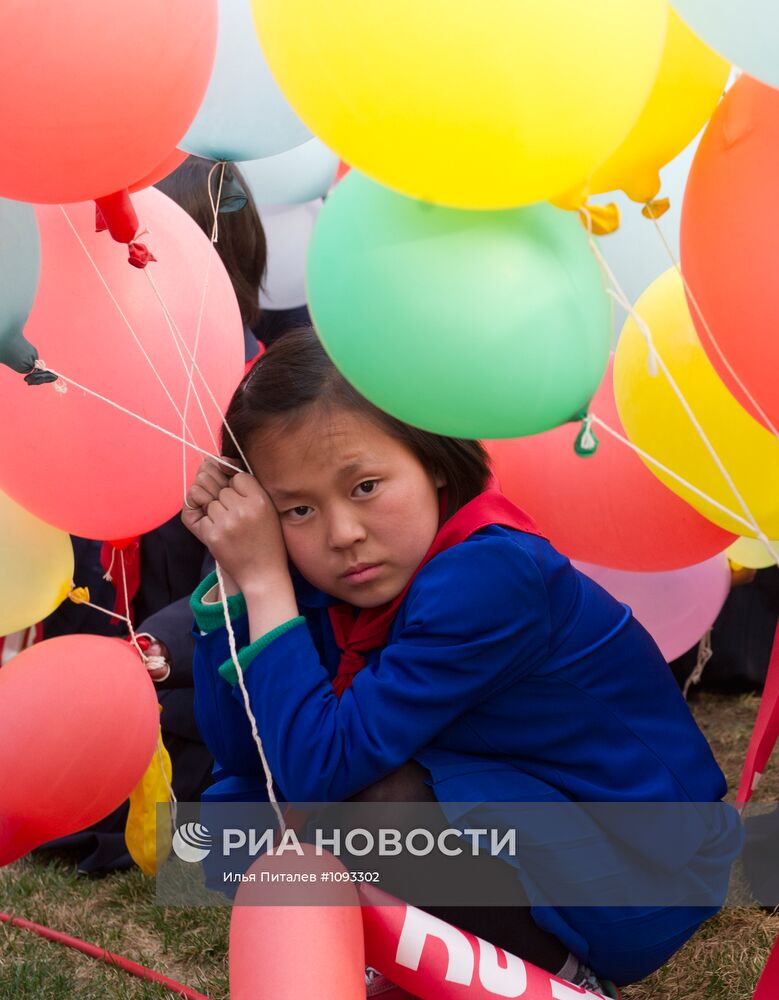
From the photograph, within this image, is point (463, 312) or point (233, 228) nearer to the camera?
point (463, 312)

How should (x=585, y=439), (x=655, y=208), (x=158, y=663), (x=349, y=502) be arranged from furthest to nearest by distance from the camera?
1. (x=158, y=663)
2. (x=349, y=502)
3. (x=655, y=208)
4. (x=585, y=439)

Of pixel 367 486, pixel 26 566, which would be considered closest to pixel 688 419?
pixel 367 486

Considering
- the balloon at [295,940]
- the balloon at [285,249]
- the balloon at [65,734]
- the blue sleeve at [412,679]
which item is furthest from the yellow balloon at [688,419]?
the balloon at [285,249]

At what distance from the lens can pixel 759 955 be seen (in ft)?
5.02

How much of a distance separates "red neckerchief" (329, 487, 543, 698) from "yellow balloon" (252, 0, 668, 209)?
51cm

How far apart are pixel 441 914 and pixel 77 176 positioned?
862 mm

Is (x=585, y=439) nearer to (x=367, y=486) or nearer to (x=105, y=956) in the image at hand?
(x=367, y=486)

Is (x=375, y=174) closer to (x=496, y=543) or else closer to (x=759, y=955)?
(x=496, y=543)

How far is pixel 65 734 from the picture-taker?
4.61 ft

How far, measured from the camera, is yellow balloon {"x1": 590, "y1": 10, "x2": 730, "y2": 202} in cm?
105

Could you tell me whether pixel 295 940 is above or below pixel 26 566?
below

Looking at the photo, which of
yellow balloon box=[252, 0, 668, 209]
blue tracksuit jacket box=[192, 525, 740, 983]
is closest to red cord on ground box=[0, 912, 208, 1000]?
blue tracksuit jacket box=[192, 525, 740, 983]

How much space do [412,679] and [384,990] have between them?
392 millimetres

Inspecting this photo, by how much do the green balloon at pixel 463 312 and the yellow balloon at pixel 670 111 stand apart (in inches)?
5.5
